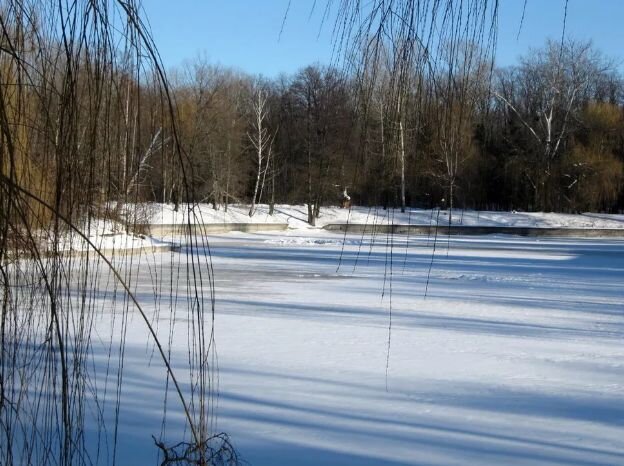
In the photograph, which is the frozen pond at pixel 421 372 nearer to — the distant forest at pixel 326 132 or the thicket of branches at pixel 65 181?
the distant forest at pixel 326 132

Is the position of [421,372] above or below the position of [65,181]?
below

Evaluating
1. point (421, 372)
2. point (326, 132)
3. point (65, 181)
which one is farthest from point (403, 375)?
point (65, 181)

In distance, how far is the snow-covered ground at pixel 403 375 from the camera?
4.07m

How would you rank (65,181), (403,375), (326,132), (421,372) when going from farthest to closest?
(421,372)
(403,375)
(326,132)
(65,181)

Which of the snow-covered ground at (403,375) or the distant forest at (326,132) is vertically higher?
the distant forest at (326,132)

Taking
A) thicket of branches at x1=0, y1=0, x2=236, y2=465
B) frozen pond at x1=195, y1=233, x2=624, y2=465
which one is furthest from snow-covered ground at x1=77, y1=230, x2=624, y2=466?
thicket of branches at x1=0, y1=0, x2=236, y2=465

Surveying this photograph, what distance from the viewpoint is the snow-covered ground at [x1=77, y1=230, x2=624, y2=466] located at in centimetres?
407

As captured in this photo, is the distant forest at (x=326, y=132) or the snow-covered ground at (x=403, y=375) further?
the snow-covered ground at (x=403, y=375)

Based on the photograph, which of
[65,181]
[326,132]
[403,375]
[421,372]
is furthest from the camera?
[421,372]

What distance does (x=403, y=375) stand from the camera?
581cm

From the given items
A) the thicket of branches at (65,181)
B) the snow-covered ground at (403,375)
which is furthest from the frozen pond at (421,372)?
the thicket of branches at (65,181)

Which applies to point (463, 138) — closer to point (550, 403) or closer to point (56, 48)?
point (56, 48)

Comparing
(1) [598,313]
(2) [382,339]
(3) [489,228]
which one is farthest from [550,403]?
(3) [489,228]

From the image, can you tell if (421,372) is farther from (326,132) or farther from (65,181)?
(65,181)
